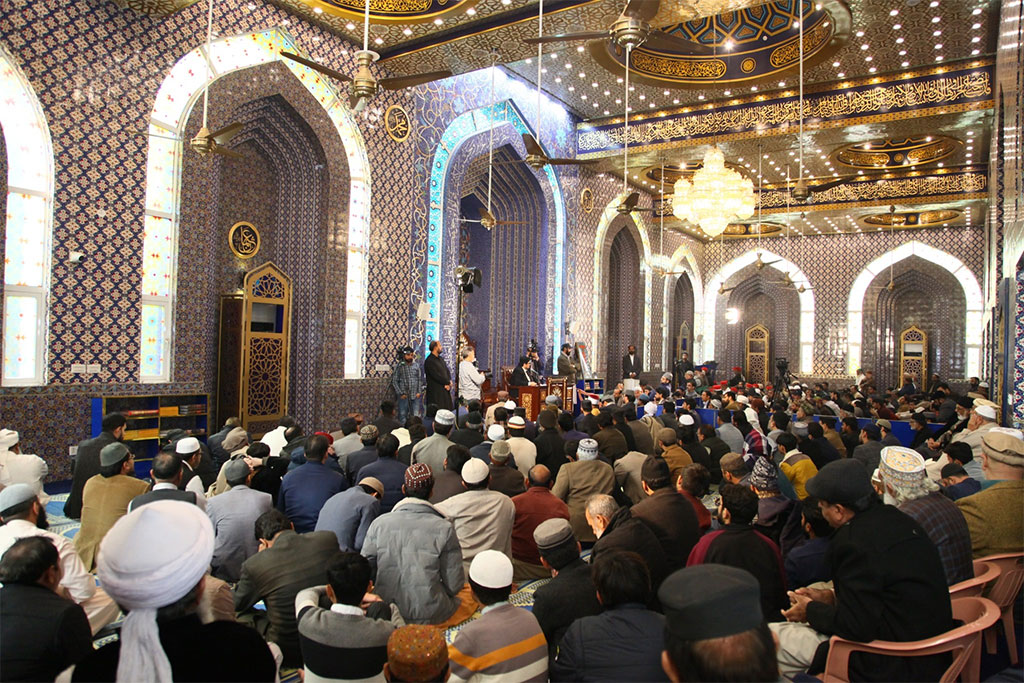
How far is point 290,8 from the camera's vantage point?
24.7 feet

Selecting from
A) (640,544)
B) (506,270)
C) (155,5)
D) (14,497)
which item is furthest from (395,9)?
(640,544)

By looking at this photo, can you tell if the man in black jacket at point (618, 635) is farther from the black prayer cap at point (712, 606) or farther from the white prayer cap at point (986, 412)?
the white prayer cap at point (986, 412)

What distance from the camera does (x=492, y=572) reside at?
2184 mm

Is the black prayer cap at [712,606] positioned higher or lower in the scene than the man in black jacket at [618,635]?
higher

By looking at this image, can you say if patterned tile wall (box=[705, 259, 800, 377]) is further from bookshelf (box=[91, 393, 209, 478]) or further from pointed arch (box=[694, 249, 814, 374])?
bookshelf (box=[91, 393, 209, 478])

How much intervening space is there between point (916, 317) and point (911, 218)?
3329 millimetres

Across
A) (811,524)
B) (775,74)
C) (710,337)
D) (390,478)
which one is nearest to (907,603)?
(811,524)

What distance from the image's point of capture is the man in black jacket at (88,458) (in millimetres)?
4352

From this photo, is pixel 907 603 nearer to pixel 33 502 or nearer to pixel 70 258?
pixel 33 502

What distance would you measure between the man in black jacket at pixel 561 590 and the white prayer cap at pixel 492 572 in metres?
0.28

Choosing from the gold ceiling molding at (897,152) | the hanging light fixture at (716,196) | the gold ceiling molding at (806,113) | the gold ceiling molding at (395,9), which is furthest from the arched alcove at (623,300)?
the gold ceiling molding at (395,9)

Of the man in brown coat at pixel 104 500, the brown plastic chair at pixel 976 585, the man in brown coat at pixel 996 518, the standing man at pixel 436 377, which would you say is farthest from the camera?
the standing man at pixel 436 377

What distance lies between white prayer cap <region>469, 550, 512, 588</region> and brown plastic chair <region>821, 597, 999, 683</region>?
1059 mm

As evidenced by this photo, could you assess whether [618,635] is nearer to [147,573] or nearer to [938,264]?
[147,573]
